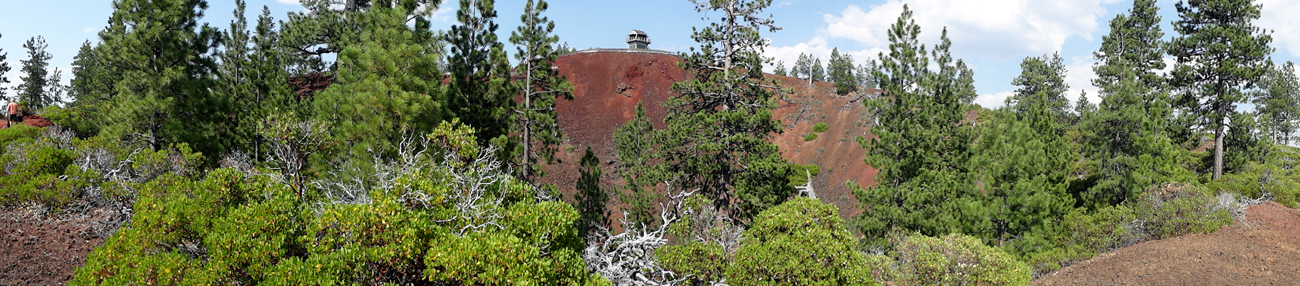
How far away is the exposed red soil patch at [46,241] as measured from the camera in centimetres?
1152

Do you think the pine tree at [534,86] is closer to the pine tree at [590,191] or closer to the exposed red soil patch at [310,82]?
the pine tree at [590,191]

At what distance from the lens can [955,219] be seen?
1978 cm

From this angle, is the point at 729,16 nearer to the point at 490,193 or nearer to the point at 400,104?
the point at 400,104

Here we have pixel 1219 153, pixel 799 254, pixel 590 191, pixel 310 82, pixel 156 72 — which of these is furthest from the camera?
pixel 310 82

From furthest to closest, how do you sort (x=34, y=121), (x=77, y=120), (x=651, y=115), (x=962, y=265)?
(x=651, y=115)
(x=34, y=121)
(x=77, y=120)
(x=962, y=265)

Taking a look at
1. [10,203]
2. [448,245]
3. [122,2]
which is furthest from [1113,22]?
[10,203]

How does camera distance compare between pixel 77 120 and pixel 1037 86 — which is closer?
pixel 77 120

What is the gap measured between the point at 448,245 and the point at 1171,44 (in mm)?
34162

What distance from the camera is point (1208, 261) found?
1642cm

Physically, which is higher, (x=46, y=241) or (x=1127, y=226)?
(x=46, y=241)

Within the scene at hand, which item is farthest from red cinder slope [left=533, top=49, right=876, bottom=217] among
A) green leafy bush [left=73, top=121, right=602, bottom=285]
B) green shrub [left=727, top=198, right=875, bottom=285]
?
green leafy bush [left=73, top=121, right=602, bottom=285]

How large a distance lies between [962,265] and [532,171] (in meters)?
12.1

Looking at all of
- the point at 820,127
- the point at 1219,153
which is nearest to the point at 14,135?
the point at 820,127

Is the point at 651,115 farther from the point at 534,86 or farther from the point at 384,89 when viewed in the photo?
the point at 384,89
